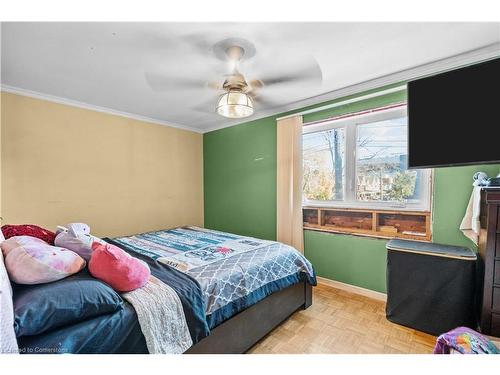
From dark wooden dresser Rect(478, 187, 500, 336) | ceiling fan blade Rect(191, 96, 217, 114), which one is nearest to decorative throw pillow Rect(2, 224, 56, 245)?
ceiling fan blade Rect(191, 96, 217, 114)

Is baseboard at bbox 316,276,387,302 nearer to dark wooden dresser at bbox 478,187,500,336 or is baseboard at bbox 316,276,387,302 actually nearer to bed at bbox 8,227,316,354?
bed at bbox 8,227,316,354

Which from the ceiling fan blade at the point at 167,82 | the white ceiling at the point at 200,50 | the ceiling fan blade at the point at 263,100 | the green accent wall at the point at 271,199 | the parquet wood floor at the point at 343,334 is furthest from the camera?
the ceiling fan blade at the point at 263,100

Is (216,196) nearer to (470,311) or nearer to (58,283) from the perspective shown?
(58,283)

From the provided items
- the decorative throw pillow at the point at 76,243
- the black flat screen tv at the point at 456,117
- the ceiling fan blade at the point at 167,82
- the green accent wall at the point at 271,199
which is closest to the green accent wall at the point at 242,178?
the green accent wall at the point at 271,199

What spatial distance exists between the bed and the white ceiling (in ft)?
5.45

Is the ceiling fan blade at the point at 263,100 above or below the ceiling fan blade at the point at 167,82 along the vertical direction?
above

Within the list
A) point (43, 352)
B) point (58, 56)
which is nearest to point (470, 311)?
point (43, 352)

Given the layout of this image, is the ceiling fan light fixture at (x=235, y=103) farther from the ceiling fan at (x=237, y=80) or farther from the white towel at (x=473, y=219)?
the white towel at (x=473, y=219)

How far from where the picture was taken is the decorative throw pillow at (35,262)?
1.08 meters

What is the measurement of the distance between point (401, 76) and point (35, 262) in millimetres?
3155

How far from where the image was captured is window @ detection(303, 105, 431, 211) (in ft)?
7.97

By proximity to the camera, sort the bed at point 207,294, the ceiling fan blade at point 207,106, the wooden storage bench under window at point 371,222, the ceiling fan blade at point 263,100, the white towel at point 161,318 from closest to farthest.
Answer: the bed at point 207,294, the white towel at point 161,318, the wooden storage bench under window at point 371,222, the ceiling fan blade at point 263,100, the ceiling fan blade at point 207,106

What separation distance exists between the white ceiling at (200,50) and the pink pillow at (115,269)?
150 centimetres

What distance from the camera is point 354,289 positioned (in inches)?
106
